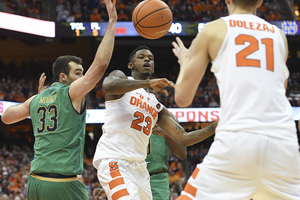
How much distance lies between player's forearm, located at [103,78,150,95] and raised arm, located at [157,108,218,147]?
0.83 meters

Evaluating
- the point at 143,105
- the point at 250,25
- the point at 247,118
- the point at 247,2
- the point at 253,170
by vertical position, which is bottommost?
the point at 253,170

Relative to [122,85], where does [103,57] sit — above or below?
above

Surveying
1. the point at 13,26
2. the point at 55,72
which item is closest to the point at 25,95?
the point at 13,26

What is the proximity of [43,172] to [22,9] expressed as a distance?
1662 centimetres

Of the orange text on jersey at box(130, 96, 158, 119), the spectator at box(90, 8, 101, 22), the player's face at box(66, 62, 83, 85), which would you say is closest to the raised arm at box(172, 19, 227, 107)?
the orange text on jersey at box(130, 96, 158, 119)

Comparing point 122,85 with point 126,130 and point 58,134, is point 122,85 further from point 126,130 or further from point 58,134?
point 58,134

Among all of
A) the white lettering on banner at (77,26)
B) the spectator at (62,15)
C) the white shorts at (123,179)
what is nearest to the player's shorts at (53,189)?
the white shorts at (123,179)

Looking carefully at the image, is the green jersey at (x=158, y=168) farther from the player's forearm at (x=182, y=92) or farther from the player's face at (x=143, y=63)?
the player's forearm at (x=182, y=92)

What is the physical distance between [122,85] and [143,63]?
0.96 metres

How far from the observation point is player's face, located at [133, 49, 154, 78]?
4.64 meters

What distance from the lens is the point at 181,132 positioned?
4.22 meters

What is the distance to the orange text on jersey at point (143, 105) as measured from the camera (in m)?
4.21

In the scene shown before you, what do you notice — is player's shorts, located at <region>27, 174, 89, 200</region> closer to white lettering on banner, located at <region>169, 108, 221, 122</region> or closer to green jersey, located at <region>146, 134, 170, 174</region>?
green jersey, located at <region>146, 134, 170, 174</region>

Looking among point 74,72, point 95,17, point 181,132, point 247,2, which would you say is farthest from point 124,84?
point 95,17
